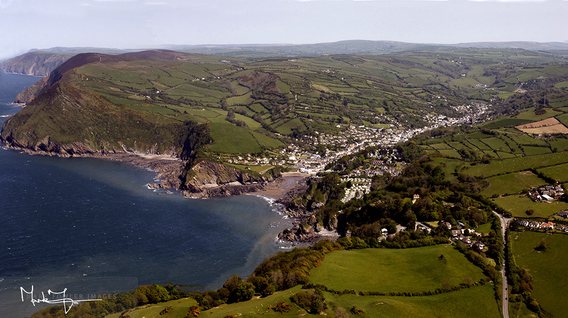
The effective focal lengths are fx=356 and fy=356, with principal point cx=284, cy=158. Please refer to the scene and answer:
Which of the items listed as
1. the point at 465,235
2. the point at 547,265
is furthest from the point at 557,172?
the point at 547,265

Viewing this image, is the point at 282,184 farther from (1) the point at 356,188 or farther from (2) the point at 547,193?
(2) the point at 547,193

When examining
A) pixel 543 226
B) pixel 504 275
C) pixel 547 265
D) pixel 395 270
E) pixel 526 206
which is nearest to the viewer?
pixel 504 275

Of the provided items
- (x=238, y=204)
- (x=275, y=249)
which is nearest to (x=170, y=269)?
(x=275, y=249)

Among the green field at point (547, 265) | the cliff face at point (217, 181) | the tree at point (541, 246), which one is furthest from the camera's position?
the cliff face at point (217, 181)

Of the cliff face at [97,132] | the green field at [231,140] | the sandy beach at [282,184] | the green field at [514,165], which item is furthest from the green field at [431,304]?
the green field at [231,140]

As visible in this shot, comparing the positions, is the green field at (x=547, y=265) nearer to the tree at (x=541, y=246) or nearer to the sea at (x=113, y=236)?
the tree at (x=541, y=246)

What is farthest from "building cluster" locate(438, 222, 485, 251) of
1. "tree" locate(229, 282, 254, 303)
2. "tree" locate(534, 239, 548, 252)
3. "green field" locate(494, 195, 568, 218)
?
"tree" locate(229, 282, 254, 303)
